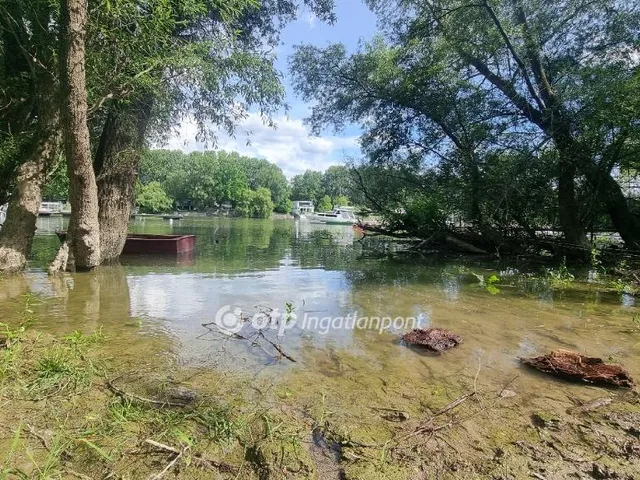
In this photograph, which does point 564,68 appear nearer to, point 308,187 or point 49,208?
point 49,208

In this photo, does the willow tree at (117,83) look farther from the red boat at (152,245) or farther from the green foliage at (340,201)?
the green foliage at (340,201)

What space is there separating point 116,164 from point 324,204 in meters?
87.5

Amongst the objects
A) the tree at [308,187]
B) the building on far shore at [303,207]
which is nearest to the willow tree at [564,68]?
the building on far shore at [303,207]

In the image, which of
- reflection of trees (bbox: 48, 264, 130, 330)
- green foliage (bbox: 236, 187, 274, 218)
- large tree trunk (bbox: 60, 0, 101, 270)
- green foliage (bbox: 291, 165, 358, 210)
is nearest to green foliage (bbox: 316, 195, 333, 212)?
green foliage (bbox: 291, 165, 358, 210)

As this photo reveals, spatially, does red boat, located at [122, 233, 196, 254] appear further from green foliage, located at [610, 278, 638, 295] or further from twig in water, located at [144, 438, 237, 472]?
green foliage, located at [610, 278, 638, 295]

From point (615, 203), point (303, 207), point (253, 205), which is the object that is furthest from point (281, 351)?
point (303, 207)

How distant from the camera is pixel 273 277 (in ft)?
33.8

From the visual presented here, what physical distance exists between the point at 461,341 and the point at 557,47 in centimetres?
1343

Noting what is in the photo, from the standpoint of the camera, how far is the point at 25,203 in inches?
349

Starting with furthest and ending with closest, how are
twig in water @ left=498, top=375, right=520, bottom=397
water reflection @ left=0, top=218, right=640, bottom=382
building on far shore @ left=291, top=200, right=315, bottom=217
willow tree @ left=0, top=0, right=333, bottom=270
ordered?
building on far shore @ left=291, top=200, right=315, bottom=217 < willow tree @ left=0, top=0, right=333, bottom=270 < water reflection @ left=0, top=218, right=640, bottom=382 < twig in water @ left=498, top=375, right=520, bottom=397

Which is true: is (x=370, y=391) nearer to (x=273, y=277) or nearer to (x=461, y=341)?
(x=461, y=341)

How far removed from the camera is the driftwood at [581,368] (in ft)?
12.8

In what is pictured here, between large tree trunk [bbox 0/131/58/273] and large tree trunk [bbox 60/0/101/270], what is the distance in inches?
40.3

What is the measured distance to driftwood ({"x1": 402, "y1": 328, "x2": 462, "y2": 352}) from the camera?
4902 millimetres
